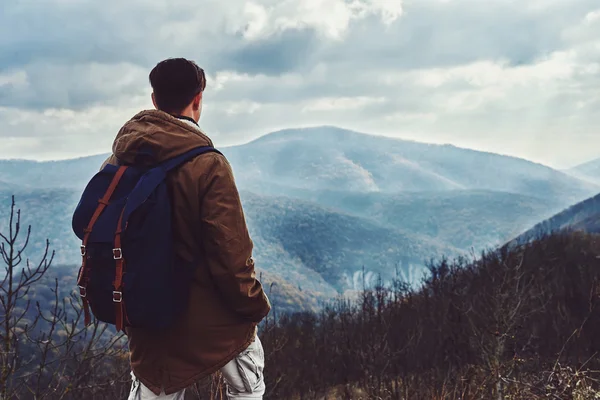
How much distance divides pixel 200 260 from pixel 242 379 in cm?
52

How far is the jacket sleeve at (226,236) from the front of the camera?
6.84 feet

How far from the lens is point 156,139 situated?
215 centimetres

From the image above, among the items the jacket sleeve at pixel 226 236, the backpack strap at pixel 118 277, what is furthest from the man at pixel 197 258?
the backpack strap at pixel 118 277

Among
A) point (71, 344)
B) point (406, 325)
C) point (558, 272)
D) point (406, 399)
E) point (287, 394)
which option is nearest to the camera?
point (406, 399)

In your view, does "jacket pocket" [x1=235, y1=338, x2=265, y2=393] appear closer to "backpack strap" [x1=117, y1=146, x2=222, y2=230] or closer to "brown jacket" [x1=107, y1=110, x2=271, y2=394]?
"brown jacket" [x1=107, y1=110, x2=271, y2=394]

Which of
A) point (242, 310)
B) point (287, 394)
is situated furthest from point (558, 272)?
point (242, 310)

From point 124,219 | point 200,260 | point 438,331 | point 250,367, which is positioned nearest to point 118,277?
point 124,219

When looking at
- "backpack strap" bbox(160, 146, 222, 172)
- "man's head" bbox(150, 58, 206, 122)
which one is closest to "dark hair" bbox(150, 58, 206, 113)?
"man's head" bbox(150, 58, 206, 122)

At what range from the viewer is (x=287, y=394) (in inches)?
591

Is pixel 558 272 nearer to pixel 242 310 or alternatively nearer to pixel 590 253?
pixel 590 253

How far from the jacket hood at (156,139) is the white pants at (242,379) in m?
0.82

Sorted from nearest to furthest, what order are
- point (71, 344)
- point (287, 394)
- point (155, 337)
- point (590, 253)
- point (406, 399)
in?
point (155, 337) < point (406, 399) < point (71, 344) < point (287, 394) < point (590, 253)

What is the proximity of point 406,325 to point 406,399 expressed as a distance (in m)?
16.1

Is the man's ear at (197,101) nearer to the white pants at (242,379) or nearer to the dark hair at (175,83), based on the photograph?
the dark hair at (175,83)
